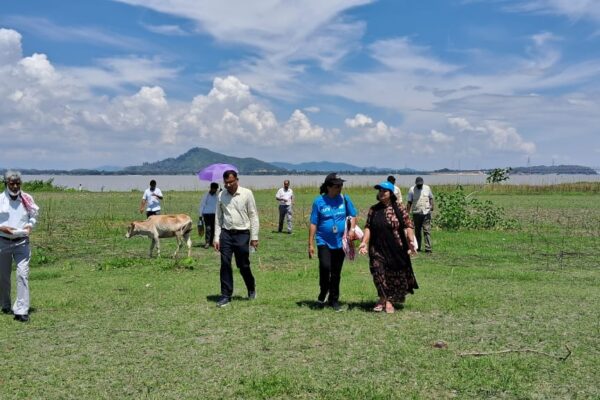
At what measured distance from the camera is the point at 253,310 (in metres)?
8.33

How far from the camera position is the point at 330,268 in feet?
27.1

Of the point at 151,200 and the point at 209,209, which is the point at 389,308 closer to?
the point at 209,209

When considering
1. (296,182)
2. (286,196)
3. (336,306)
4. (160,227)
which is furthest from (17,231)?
(296,182)

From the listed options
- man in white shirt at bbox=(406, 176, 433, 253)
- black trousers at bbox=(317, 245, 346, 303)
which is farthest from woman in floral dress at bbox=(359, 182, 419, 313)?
man in white shirt at bbox=(406, 176, 433, 253)

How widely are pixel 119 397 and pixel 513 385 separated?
364 centimetres

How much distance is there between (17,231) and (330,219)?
14.3 ft

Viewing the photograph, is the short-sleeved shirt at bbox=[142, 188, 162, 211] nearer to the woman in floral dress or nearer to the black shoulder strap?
the woman in floral dress

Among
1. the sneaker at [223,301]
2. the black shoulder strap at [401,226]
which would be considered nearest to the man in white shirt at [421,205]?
the black shoulder strap at [401,226]

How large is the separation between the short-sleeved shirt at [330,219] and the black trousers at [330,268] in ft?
0.32

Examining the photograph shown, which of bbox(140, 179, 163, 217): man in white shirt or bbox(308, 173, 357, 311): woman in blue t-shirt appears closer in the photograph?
bbox(308, 173, 357, 311): woman in blue t-shirt

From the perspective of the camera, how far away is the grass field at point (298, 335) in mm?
5371

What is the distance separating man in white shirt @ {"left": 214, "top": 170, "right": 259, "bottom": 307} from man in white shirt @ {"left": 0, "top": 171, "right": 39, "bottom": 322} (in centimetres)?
267

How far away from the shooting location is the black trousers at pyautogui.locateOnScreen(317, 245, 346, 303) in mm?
8180

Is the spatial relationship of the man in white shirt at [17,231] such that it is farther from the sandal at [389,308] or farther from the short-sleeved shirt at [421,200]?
the short-sleeved shirt at [421,200]
